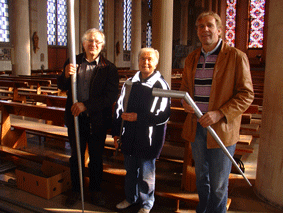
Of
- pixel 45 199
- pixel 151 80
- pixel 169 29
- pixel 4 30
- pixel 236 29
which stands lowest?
pixel 45 199

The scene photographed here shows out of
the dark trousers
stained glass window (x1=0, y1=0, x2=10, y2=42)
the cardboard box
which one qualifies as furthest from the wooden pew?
stained glass window (x1=0, y1=0, x2=10, y2=42)

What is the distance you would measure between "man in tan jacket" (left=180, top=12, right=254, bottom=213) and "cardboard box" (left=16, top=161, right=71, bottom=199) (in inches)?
57.8

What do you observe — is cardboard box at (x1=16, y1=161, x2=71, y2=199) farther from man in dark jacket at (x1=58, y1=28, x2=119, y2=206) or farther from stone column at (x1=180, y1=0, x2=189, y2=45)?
stone column at (x1=180, y1=0, x2=189, y2=45)

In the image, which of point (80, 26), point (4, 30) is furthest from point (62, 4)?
point (4, 30)

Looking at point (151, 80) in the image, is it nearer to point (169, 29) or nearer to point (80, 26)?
point (169, 29)

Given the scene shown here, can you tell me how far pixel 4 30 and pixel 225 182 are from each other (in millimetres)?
14208

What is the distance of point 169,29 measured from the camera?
4.54 m

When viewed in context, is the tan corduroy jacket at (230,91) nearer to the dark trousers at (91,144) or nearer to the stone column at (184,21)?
the dark trousers at (91,144)

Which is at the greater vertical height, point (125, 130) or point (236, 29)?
point (236, 29)

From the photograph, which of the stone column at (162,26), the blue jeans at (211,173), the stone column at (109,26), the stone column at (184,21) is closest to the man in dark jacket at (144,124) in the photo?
the blue jeans at (211,173)

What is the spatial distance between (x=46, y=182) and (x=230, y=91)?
191cm

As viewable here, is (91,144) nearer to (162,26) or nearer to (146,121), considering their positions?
(146,121)

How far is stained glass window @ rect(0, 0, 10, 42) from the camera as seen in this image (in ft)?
44.5

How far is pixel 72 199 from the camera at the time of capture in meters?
2.79
